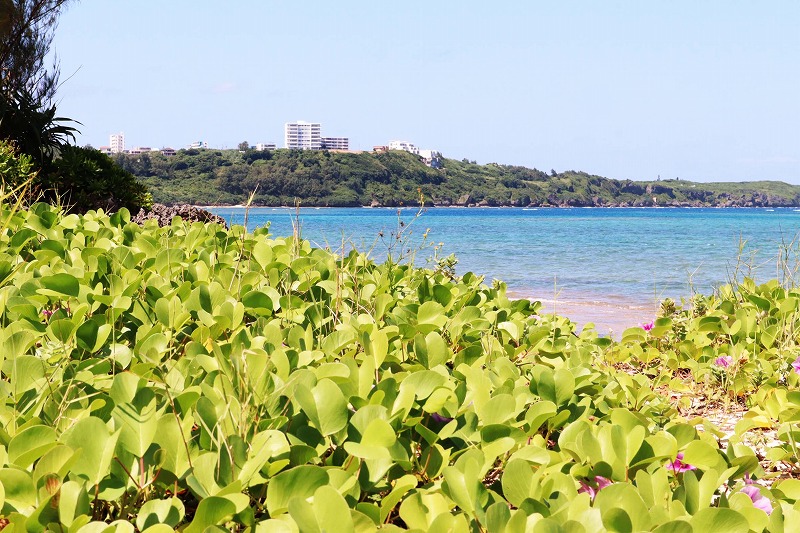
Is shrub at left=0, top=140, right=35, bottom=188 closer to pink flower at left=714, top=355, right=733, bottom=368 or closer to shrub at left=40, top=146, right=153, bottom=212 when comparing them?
shrub at left=40, top=146, right=153, bottom=212

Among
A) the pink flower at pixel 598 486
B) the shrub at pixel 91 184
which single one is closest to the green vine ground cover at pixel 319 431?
the pink flower at pixel 598 486

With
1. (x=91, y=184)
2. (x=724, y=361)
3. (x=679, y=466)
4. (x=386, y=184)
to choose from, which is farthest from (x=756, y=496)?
(x=386, y=184)

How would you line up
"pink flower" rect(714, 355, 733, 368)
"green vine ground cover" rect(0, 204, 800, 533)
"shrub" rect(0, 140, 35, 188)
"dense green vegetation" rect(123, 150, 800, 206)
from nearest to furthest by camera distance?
"green vine ground cover" rect(0, 204, 800, 533), "pink flower" rect(714, 355, 733, 368), "shrub" rect(0, 140, 35, 188), "dense green vegetation" rect(123, 150, 800, 206)

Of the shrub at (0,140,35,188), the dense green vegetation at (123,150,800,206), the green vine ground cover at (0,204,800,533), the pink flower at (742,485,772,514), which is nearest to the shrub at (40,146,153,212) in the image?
the shrub at (0,140,35,188)

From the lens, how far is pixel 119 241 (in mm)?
3441

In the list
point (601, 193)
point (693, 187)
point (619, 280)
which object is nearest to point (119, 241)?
point (619, 280)

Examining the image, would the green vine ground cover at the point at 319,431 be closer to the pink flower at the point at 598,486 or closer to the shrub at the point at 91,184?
the pink flower at the point at 598,486

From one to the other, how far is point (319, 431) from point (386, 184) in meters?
71.8

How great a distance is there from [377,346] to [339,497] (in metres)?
0.82

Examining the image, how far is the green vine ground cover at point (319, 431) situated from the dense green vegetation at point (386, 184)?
3749 millimetres

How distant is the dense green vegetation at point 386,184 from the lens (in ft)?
162

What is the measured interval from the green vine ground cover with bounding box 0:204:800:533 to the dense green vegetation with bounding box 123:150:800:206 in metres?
3.75

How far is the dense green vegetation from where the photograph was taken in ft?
162

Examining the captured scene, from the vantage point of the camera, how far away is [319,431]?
129 centimetres
